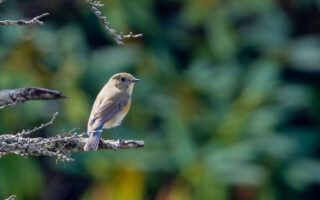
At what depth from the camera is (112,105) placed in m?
4.77

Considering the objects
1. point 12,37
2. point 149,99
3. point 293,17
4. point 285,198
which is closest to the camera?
point 12,37

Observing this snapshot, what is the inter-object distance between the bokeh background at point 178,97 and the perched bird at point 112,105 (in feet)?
12.0

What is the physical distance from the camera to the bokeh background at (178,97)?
906 cm

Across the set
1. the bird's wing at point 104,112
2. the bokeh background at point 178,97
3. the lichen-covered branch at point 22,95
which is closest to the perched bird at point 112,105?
the bird's wing at point 104,112

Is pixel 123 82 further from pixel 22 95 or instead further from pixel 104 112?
pixel 22 95

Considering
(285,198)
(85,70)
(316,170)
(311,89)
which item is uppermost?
(85,70)

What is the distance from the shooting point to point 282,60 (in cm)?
1073

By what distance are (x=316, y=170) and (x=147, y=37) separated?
3.41 m

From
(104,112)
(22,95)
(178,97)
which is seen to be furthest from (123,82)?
(178,97)

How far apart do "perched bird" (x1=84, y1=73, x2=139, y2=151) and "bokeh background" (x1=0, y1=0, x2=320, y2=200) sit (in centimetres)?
367

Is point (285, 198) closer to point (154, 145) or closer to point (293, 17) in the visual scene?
point (154, 145)

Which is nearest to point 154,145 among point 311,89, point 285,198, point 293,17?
point 285,198

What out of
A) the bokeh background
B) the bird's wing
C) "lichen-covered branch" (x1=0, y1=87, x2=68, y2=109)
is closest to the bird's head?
the bird's wing

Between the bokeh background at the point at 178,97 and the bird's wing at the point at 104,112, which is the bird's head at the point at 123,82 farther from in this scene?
the bokeh background at the point at 178,97
